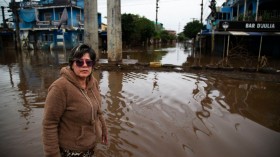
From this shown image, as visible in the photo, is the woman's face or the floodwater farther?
the floodwater

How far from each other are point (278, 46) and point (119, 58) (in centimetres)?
1523

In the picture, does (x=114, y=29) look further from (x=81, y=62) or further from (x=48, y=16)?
(x=48, y=16)

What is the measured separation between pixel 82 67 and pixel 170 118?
382 cm

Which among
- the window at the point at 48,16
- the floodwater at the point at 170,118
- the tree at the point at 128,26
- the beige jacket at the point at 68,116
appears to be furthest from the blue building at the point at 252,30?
the window at the point at 48,16

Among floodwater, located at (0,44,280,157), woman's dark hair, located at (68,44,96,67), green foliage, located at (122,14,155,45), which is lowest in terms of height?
floodwater, located at (0,44,280,157)

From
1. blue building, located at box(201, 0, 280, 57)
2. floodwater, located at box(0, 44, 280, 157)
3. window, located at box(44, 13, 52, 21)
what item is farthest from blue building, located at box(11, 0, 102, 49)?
floodwater, located at box(0, 44, 280, 157)

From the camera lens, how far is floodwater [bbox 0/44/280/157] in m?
4.14

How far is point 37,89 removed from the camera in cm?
840

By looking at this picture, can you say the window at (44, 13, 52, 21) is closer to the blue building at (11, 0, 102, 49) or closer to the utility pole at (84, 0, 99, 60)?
the blue building at (11, 0, 102, 49)

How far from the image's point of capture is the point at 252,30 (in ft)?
58.3

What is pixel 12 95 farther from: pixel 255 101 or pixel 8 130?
pixel 255 101

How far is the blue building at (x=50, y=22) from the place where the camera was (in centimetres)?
3162

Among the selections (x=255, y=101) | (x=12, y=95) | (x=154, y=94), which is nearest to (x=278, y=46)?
(x=255, y=101)

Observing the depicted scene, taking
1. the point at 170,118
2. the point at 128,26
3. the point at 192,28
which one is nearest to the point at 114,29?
the point at 170,118
